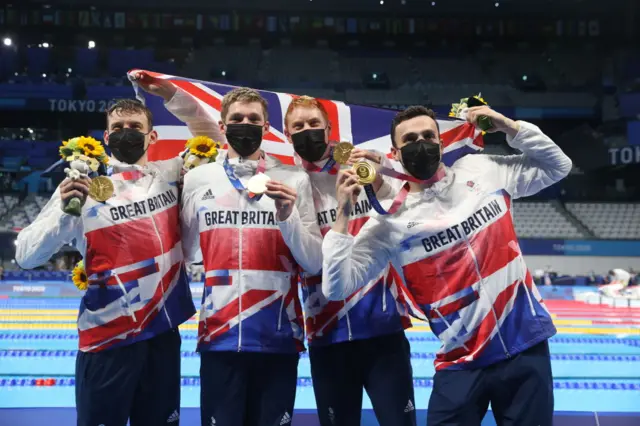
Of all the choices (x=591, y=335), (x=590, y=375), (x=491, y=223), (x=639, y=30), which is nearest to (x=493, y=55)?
(x=639, y=30)

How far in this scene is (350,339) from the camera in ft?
8.61

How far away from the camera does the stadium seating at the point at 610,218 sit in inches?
722

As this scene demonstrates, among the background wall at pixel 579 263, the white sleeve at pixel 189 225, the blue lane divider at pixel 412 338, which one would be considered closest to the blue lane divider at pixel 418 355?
the blue lane divider at pixel 412 338

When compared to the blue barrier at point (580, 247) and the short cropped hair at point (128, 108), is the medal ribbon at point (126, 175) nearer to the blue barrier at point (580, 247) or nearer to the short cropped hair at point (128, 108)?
the short cropped hair at point (128, 108)

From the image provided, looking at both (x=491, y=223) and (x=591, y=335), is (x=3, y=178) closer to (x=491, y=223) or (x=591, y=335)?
(x=591, y=335)

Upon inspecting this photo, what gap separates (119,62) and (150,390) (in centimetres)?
2189

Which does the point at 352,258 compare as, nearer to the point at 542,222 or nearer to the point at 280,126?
the point at 280,126

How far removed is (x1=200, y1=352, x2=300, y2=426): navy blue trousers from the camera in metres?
2.44

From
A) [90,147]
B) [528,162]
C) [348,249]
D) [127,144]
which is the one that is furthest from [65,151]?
[528,162]

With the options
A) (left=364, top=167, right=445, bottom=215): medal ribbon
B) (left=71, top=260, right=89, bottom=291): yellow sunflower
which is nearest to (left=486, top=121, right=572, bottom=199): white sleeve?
(left=364, top=167, right=445, bottom=215): medal ribbon

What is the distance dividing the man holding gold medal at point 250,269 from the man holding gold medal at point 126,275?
0.84 feet

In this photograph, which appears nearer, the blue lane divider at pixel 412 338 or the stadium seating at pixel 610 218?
the blue lane divider at pixel 412 338

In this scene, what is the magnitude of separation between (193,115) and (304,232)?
1.39m

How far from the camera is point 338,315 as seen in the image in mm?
2674
